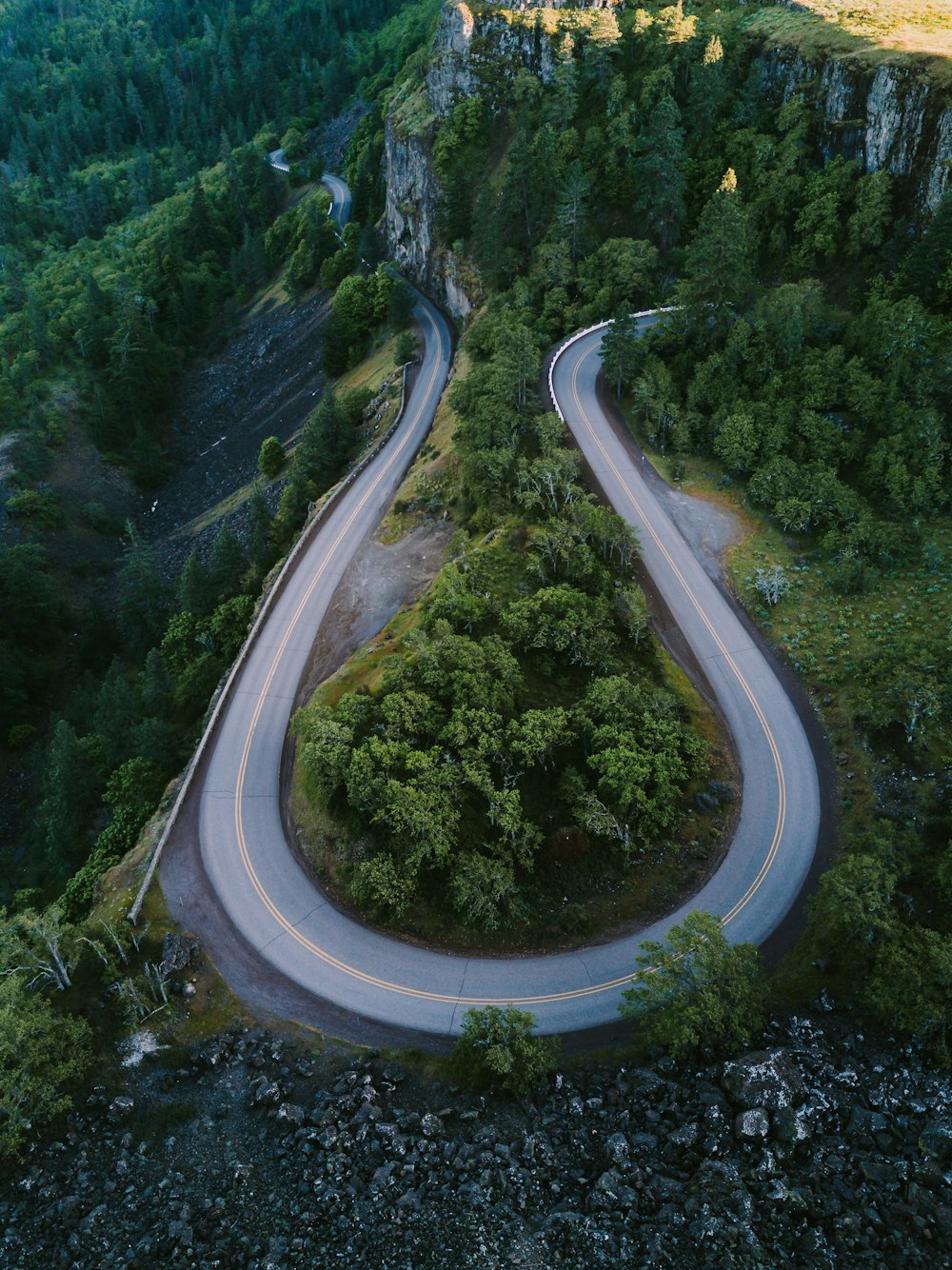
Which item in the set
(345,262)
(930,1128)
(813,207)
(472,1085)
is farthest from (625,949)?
(345,262)

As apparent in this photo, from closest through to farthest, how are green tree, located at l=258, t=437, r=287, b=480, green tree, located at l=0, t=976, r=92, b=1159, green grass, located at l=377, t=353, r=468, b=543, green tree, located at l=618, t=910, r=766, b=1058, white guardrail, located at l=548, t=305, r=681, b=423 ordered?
green tree, located at l=0, t=976, r=92, b=1159
green tree, located at l=618, t=910, r=766, b=1058
green grass, located at l=377, t=353, r=468, b=543
white guardrail, located at l=548, t=305, r=681, b=423
green tree, located at l=258, t=437, r=287, b=480

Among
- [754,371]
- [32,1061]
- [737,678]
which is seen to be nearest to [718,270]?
[754,371]

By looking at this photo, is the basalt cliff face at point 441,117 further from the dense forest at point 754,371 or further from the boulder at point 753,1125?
the boulder at point 753,1125

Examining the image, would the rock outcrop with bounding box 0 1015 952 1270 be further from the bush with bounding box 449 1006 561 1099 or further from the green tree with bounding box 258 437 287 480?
the green tree with bounding box 258 437 287 480

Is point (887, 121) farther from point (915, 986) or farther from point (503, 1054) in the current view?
point (503, 1054)

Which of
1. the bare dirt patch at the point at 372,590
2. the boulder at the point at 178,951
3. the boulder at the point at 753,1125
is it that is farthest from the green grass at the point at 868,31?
the boulder at the point at 178,951

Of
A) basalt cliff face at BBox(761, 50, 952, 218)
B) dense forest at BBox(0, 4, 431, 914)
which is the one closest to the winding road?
dense forest at BBox(0, 4, 431, 914)
